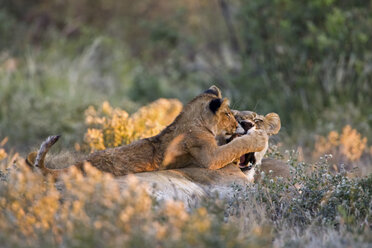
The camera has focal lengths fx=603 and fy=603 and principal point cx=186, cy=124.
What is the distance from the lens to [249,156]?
625 cm

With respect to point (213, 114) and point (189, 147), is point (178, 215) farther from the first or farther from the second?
point (213, 114)

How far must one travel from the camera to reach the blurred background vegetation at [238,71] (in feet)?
35.3

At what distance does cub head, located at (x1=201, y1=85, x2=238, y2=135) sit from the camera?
6.10 metres

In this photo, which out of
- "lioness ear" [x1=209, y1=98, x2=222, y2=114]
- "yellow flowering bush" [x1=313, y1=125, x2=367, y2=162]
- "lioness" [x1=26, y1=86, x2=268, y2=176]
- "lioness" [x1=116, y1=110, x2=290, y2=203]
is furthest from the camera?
"yellow flowering bush" [x1=313, y1=125, x2=367, y2=162]

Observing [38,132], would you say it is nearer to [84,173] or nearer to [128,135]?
[128,135]

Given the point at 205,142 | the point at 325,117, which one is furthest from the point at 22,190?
the point at 325,117

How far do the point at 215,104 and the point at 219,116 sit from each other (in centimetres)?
14

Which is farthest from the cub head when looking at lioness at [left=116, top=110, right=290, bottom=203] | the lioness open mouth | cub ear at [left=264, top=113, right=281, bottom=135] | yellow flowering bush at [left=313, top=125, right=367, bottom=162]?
yellow flowering bush at [left=313, top=125, right=367, bottom=162]

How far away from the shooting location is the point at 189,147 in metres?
5.85

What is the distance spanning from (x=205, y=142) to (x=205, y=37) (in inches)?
444

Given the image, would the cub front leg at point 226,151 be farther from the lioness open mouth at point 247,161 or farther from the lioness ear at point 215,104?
the lioness ear at point 215,104

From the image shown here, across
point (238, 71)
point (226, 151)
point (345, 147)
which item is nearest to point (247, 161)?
point (226, 151)

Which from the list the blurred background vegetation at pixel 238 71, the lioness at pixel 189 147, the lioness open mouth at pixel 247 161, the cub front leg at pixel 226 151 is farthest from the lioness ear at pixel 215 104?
the blurred background vegetation at pixel 238 71

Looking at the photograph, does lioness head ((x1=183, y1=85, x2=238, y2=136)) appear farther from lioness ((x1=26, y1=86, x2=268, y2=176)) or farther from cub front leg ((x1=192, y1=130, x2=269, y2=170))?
cub front leg ((x1=192, y1=130, x2=269, y2=170))
